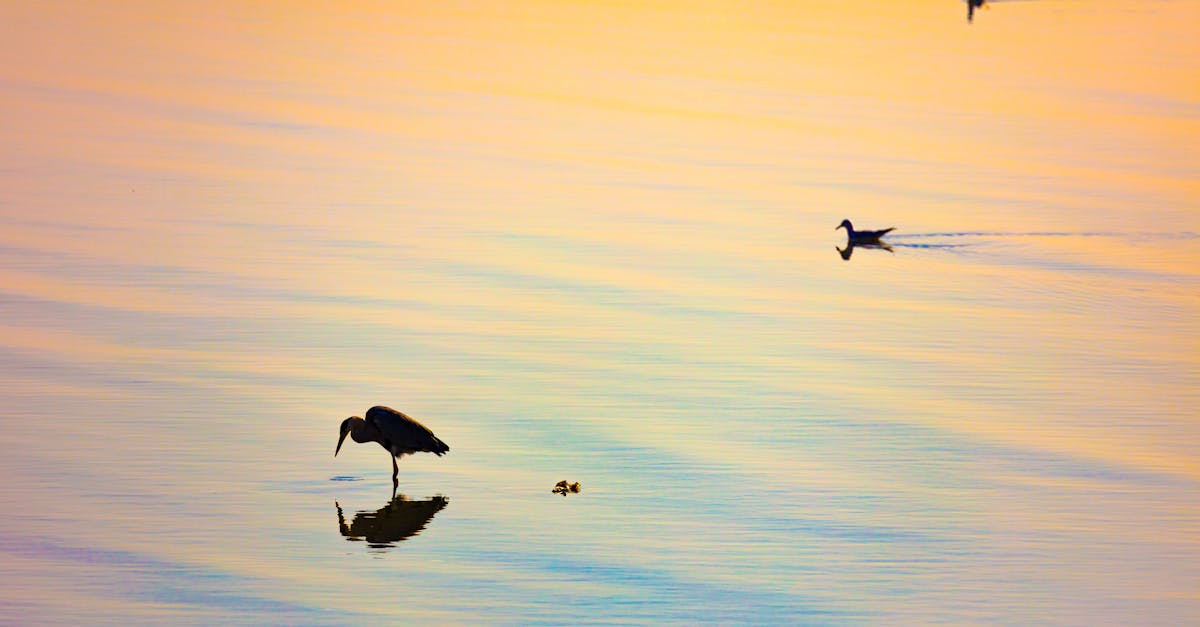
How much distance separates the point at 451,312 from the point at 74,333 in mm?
3369

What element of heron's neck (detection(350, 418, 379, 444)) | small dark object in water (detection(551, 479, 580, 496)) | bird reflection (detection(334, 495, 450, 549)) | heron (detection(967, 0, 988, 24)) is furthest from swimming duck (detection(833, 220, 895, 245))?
heron (detection(967, 0, 988, 24))

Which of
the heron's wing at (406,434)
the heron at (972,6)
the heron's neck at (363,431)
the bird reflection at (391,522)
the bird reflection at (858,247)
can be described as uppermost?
the heron at (972,6)

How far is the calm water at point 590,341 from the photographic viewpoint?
1305 cm

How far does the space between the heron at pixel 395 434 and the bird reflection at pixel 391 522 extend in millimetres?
521

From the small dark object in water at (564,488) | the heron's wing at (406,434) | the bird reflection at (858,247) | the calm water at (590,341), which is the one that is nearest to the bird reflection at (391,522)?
the calm water at (590,341)

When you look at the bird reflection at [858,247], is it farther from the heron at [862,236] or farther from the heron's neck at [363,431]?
the heron's neck at [363,431]

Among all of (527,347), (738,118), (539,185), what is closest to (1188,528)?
(527,347)

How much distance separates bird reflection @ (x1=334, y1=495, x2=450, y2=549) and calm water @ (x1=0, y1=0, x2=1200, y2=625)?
4 cm

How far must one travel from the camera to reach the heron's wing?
49.3 feet

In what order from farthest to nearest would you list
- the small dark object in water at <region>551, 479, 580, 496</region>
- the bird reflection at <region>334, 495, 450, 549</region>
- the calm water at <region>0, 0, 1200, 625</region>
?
the small dark object in water at <region>551, 479, 580, 496</region>
the bird reflection at <region>334, 495, 450, 549</region>
the calm water at <region>0, 0, 1200, 625</region>

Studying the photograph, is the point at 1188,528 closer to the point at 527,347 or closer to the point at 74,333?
the point at 527,347

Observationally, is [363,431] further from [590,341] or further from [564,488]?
[590,341]

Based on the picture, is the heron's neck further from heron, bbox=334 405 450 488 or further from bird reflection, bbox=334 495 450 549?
bird reflection, bbox=334 495 450 549

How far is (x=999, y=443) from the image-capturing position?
642 inches
